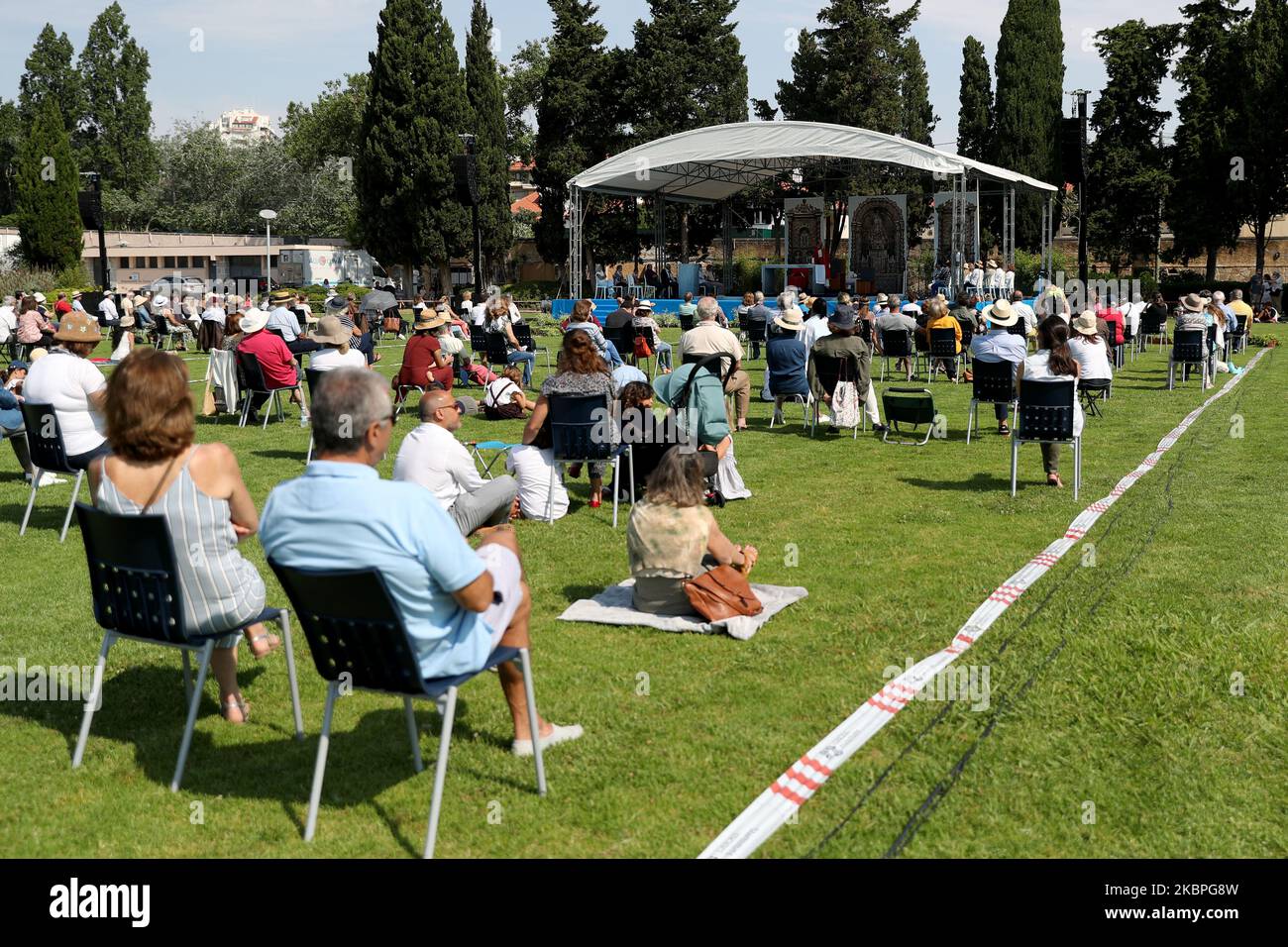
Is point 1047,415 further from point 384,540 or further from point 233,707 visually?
point 384,540

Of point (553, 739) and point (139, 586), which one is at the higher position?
point (139, 586)

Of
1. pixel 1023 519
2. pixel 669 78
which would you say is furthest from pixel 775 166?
pixel 1023 519

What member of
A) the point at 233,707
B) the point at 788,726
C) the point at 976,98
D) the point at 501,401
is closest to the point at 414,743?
the point at 233,707

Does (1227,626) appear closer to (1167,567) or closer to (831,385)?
(1167,567)

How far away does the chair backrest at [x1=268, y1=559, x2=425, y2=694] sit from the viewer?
3270 mm

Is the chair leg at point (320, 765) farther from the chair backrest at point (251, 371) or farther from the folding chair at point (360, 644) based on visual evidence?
the chair backrest at point (251, 371)

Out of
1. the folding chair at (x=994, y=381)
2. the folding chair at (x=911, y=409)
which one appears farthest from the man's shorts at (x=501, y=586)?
the folding chair at (x=911, y=409)

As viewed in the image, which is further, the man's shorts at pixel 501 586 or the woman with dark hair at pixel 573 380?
the woman with dark hair at pixel 573 380

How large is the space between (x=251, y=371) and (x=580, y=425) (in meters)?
5.72

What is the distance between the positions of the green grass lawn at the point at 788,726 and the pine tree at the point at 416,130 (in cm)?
3886

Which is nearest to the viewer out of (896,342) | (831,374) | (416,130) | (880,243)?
(831,374)

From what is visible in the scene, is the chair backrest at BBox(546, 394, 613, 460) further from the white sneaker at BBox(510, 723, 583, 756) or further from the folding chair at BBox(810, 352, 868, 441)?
the folding chair at BBox(810, 352, 868, 441)

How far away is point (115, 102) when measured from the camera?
71.2m

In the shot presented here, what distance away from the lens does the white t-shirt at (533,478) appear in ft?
26.7
